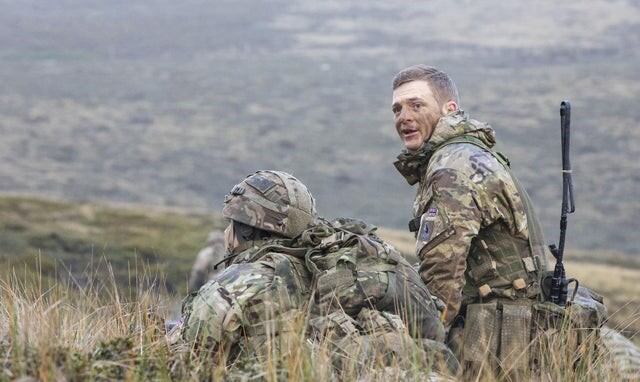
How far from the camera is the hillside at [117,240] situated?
76.4 ft

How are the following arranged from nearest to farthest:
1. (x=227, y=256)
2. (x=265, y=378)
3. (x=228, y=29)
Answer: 1. (x=265, y=378)
2. (x=227, y=256)
3. (x=228, y=29)

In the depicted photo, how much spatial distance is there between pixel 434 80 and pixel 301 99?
117 metres

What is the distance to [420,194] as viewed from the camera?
21.7ft

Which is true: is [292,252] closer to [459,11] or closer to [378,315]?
[378,315]

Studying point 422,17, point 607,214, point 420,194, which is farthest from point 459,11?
point 420,194

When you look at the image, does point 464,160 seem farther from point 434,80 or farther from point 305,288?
point 305,288

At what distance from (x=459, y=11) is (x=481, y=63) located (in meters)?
49.9

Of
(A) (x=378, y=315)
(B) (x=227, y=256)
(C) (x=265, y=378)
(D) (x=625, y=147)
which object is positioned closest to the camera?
(C) (x=265, y=378)

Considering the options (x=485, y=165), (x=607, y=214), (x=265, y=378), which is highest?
(x=485, y=165)

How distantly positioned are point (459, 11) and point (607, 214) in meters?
126

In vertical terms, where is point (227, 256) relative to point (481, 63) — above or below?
above

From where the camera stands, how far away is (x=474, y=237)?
21.2 feet

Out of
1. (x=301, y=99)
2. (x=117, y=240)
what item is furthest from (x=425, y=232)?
(x=301, y=99)

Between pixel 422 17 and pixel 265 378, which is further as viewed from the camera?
pixel 422 17
